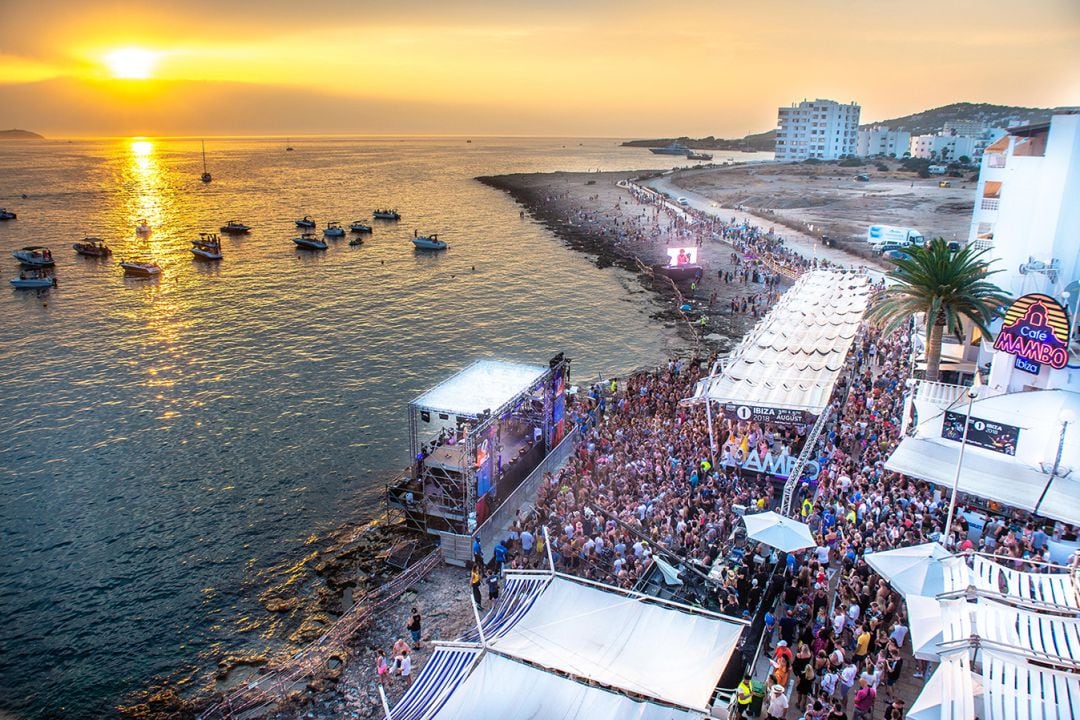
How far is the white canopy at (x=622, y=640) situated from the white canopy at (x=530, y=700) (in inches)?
10.0

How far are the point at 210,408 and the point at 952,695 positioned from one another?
33789 millimetres

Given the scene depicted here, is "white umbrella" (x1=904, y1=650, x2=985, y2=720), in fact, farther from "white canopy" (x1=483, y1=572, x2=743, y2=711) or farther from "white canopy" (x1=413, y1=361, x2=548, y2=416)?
"white canopy" (x1=413, y1=361, x2=548, y2=416)

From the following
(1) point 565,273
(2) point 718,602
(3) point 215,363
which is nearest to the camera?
(2) point 718,602

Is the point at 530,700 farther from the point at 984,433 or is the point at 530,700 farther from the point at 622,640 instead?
the point at 984,433

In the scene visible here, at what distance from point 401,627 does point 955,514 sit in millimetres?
15244

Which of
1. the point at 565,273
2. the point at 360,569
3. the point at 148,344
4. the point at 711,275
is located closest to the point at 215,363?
the point at 148,344

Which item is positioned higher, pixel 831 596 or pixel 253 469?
pixel 831 596

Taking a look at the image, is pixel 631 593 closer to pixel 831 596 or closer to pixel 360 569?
pixel 831 596

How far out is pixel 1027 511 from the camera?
17875 millimetres

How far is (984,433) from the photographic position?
19438 millimetres

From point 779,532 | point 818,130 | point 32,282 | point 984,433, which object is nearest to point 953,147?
point 818,130

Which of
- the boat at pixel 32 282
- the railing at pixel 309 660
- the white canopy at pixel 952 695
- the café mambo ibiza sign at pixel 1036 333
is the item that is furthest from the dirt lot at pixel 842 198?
the boat at pixel 32 282

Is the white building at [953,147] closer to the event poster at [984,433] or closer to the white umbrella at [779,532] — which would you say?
the event poster at [984,433]

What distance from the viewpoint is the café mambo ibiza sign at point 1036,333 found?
20.6 metres
